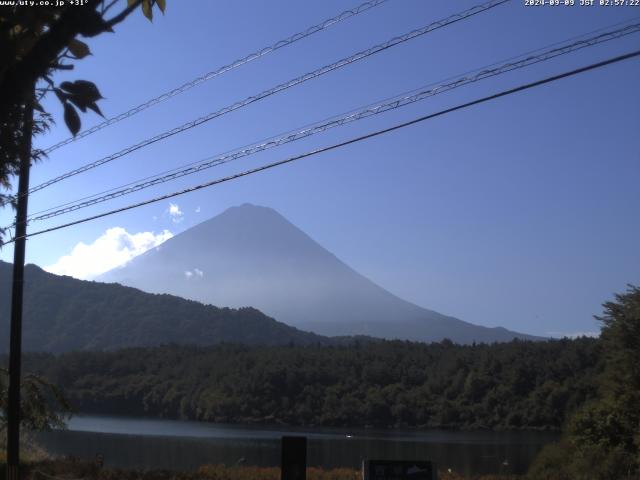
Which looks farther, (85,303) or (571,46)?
(85,303)

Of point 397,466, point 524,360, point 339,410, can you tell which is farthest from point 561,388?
point 397,466

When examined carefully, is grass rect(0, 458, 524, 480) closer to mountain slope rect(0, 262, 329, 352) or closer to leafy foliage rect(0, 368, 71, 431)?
leafy foliage rect(0, 368, 71, 431)

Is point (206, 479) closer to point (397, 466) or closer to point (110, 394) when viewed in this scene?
point (397, 466)

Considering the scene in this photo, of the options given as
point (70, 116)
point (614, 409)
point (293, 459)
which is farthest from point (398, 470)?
point (614, 409)

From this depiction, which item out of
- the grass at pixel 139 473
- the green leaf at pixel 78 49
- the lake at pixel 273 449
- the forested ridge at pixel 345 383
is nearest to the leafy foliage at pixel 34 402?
A: the grass at pixel 139 473

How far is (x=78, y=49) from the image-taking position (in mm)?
3590

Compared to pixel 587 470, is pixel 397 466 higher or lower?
higher

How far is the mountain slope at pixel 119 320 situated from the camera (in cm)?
16312

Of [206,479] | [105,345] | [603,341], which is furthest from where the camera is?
[105,345]

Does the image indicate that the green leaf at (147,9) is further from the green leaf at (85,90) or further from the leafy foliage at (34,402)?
the leafy foliage at (34,402)

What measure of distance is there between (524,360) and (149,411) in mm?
43931

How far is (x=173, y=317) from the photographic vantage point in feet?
574

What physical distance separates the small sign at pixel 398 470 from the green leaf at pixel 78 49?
21.4ft

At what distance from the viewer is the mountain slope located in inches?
6422
